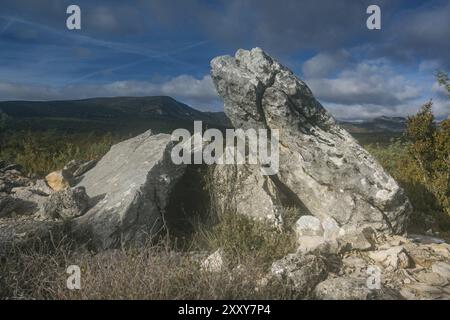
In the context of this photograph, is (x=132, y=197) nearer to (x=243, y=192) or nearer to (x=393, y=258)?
(x=243, y=192)

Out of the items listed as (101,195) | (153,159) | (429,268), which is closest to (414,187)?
(429,268)

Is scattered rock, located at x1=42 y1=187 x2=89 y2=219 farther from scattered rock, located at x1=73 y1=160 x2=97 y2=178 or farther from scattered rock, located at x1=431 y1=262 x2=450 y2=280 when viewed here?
scattered rock, located at x1=431 y1=262 x2=450 y2=280

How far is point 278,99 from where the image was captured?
7195mm

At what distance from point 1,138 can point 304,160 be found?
11.9m

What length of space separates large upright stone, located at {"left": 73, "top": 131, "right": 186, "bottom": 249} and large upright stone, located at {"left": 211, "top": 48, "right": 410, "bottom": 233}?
65.9 inches

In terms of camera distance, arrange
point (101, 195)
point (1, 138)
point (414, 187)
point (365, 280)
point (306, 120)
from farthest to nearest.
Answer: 1. point (1, 138)
2. point (414, 187)
3. point (306, 120)
4. point (101, 195)
5. point (365, 280)

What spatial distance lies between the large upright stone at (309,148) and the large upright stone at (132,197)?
167 cm

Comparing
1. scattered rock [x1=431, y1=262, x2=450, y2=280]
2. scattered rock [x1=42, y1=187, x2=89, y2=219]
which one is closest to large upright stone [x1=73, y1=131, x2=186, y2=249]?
→ scattered rock [x1=42, y1=187, x2=89, y2=219]

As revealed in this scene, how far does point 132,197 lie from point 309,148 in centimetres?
314

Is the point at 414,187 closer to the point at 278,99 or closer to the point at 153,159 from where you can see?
the point at 278,99

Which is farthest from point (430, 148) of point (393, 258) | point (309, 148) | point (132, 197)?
point (132, 197)

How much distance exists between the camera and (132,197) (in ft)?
20.5

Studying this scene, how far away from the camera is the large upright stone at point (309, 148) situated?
690 cm

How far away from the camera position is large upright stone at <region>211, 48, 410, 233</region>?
22.6 ft
